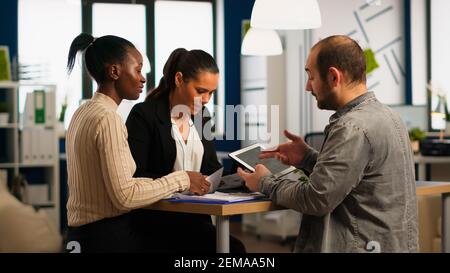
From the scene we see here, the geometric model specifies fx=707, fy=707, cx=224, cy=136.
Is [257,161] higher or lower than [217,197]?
higher

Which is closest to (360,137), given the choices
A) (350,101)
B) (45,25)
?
(350,101)

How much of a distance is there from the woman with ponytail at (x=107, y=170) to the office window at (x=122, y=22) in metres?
4.77

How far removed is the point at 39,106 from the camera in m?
6.40

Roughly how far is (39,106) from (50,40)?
2.80 ft

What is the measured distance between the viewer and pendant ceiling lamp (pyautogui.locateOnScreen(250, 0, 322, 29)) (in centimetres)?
317

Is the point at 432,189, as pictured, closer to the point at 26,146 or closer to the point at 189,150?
the point at 189,150

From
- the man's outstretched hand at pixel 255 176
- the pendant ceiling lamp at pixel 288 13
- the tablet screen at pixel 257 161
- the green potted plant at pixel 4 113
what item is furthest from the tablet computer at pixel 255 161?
the green potted plant at pixel 4 113

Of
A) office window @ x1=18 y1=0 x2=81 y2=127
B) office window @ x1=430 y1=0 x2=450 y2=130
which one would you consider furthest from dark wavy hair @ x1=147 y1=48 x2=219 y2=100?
office window @ x1=430 y1=0 x2=450 y2=130

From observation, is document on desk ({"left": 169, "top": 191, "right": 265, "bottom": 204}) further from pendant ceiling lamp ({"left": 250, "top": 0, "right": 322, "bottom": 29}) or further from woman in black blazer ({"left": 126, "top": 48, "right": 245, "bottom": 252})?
pendant ceiling lamp ({"left": 250, "top": 0, "right": 322, "bottom": 29})

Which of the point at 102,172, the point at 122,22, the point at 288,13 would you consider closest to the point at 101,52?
the point at 102,172

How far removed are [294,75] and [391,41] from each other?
4.52 feet

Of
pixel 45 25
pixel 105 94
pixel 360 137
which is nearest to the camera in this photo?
pixel 360 137

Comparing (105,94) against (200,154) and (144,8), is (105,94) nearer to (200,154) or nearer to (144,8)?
(200,154)
